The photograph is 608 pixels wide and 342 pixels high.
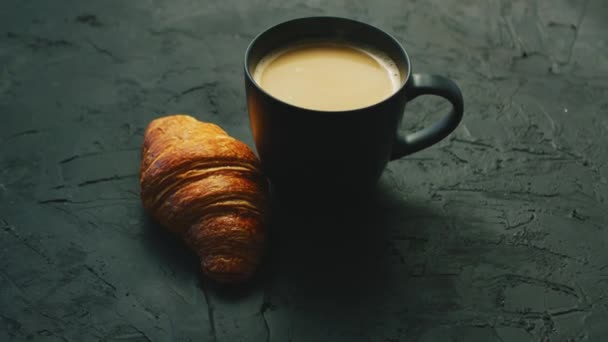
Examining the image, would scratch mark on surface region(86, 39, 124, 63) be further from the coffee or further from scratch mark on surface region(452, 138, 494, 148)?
scratch mark on surface region(452, 138, 494, 148)

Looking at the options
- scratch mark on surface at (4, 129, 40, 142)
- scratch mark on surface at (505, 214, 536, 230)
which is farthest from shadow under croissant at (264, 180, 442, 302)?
scratch mark on surface at (4, 129, 40, 142)

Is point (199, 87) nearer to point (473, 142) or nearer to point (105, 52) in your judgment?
point (105, 52)

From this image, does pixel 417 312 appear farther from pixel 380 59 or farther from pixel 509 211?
pixel 380 59

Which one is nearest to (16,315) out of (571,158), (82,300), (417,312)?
(82,300)

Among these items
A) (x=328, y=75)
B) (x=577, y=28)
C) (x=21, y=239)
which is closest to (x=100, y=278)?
(x=21, y=239)

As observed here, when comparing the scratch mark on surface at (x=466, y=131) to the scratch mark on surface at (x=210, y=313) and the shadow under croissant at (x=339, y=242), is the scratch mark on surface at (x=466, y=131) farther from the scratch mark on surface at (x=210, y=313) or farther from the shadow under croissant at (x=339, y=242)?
the scratch mark on surface at (x=210, y=313)
